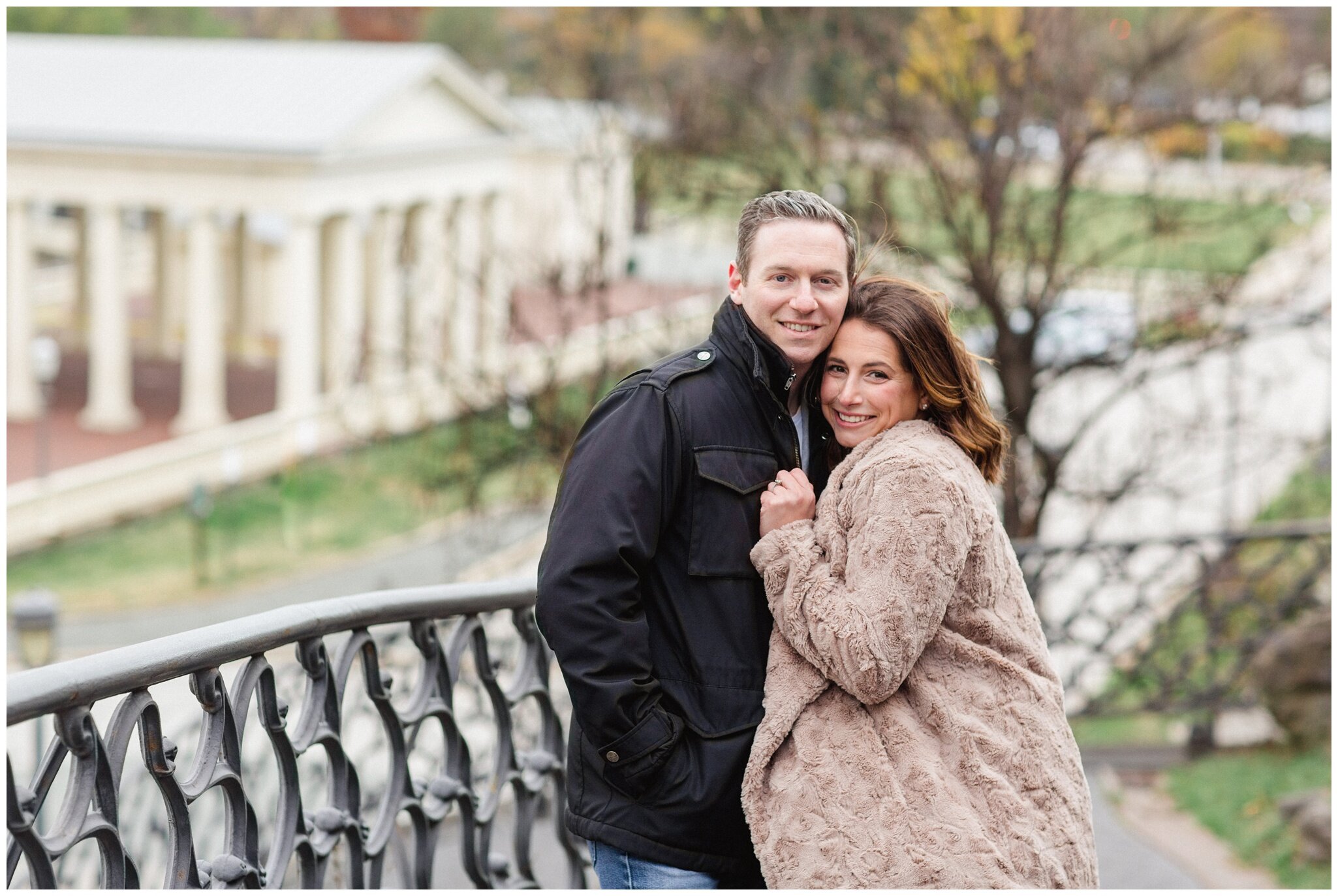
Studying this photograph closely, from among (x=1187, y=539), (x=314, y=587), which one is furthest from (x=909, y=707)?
(x=314, y=587)

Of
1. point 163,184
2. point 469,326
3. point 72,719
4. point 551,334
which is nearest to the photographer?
point 72,719

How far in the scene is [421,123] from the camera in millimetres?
45219

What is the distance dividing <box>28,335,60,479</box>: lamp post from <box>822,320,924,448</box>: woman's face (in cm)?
2847


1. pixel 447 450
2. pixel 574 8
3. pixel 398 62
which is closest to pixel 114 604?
pixel 447 450

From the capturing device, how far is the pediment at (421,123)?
42.3m

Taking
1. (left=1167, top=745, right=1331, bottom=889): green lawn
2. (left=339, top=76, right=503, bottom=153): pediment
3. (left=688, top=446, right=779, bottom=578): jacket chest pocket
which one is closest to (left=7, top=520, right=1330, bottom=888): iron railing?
(left=688, top=446, right=779, bottom=578): jacket chest pocket

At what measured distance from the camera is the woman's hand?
304 cm

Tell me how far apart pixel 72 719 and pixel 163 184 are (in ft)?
135

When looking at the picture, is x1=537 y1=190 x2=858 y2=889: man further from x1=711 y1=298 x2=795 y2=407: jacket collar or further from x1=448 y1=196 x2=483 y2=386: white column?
x1=448 y1=196 x2=483 y2=386: white column

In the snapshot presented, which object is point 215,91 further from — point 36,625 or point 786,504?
point 786,504

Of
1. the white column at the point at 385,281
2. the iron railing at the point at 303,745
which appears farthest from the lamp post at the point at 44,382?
the iron railing at the point at 303,745

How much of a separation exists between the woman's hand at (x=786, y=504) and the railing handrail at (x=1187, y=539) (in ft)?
27.1

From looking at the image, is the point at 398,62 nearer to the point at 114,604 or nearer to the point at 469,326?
the point at 469,326

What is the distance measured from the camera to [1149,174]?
50.1ft
